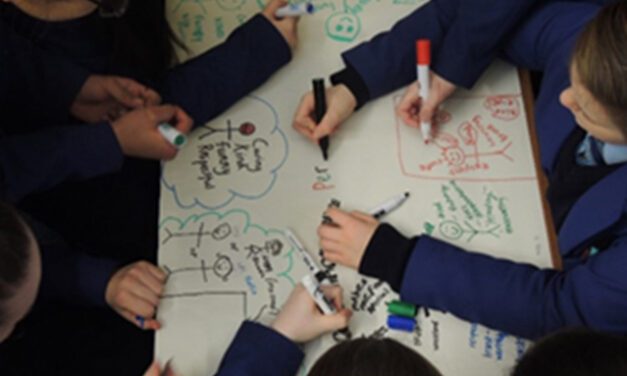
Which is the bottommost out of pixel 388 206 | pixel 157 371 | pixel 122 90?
pixel 157 371

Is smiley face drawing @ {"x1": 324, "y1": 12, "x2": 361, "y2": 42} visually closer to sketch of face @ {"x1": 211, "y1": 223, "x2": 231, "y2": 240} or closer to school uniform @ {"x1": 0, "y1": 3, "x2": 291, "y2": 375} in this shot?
school uniform @ {"x1": 0, "y1": 3, "x2": 291, "y2": 375}

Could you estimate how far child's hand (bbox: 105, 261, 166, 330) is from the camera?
2.78 feet

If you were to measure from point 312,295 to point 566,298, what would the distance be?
28 cm

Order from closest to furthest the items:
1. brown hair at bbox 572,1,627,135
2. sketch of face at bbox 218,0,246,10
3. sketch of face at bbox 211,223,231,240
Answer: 1. brown hair at bbox 572,1,627,135
2. sketch of face at bbox 211,223,231,240
3. sketch of face at bbox 218,0,246,10

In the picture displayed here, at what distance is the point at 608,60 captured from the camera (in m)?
0.69

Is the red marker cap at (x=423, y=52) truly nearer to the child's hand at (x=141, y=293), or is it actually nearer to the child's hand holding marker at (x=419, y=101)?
the child's hand holding marker at (x=419, y=101)

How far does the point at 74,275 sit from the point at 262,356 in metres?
0.32

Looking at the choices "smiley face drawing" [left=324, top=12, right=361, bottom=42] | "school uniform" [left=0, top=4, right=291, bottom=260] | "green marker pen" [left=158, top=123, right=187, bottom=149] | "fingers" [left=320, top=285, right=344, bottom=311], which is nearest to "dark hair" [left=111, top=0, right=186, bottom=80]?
"school uniform" [left=0, top=4, right=291, bottom=260]

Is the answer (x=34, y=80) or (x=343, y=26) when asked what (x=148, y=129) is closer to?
(x=34, y=80)

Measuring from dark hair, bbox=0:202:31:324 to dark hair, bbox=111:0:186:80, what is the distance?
392 millimetres

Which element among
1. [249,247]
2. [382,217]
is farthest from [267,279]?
[382,217]

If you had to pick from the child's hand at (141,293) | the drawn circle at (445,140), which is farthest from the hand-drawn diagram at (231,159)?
the drawn circle at (445,140)

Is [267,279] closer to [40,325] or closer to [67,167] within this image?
[67,167]

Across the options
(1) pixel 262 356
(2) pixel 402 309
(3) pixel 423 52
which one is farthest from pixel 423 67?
(1) pixel 262 356
